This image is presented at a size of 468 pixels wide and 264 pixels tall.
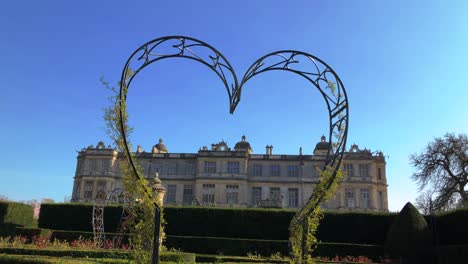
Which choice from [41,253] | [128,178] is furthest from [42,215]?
[128,178]

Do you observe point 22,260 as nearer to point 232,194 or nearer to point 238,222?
point 238,222

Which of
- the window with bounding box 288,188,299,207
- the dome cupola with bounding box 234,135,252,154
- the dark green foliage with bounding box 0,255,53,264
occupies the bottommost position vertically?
the dark green foliage with bounding box 0,255,53,264

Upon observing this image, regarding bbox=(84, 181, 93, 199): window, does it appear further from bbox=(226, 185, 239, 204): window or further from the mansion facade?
bbox=(226, 185, 239, 204): window

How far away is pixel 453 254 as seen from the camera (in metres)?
12.4

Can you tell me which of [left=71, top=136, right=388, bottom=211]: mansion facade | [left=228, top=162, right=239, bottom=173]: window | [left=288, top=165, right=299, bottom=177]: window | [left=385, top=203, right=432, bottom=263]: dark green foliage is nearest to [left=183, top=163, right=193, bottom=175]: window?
[left=71, top=136, right=388, bottom=211]: mansion facade

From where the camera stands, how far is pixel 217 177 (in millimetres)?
43594

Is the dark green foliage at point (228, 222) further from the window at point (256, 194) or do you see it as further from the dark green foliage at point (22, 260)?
the window at point (256, 194)

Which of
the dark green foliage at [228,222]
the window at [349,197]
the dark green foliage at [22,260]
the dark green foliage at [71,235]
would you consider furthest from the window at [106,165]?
the dark green foliage at [22,260]

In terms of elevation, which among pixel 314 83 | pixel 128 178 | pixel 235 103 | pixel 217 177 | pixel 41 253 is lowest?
pixel 41 253

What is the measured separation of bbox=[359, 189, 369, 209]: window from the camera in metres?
42.8

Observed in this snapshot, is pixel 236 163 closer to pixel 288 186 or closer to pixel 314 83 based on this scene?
pixel 288 186

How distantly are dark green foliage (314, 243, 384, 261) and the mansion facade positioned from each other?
26.4m

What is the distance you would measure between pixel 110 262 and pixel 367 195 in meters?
39.2

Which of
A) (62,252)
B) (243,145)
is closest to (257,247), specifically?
(62,252)
